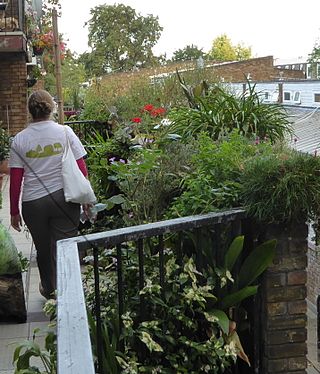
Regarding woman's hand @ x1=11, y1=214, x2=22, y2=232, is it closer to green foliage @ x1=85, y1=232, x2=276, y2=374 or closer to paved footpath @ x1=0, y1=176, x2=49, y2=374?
paved footpath @ x1=0, y1=176, x2=49, y2=374

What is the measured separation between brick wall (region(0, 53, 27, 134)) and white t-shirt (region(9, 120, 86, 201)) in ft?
34.1

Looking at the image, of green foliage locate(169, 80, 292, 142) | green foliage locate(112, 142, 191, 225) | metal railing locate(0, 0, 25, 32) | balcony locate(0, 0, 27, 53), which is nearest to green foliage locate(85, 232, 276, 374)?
green foliage locate(112, 142, 191, 225)

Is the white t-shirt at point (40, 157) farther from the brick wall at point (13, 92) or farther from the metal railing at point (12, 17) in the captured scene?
the brick wall at point (13, 92)

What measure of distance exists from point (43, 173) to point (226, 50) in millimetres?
70541

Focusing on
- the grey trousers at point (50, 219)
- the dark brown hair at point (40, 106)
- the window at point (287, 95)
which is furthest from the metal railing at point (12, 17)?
the window at point (287, 95)

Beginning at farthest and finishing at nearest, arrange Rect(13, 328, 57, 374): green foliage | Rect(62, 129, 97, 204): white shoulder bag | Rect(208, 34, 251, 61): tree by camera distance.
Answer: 1. Rect(208, 34, 251, 61): tree
2. Rect(62, 129, 97, 204): white shoulder bag
3. Rect(13, 328, 57, 374): green foliage

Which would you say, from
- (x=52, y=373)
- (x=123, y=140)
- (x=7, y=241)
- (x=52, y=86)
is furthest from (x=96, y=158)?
(x=52, y=86)

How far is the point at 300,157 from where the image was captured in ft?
11.7

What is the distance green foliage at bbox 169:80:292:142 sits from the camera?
561 cm

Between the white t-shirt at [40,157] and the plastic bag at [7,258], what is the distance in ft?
1.01

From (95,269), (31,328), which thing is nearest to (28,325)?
(31,328)

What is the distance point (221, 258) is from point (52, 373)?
114cm

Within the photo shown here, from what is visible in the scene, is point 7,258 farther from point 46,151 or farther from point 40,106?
point 40,106

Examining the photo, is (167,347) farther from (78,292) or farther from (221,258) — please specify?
(78,292)
